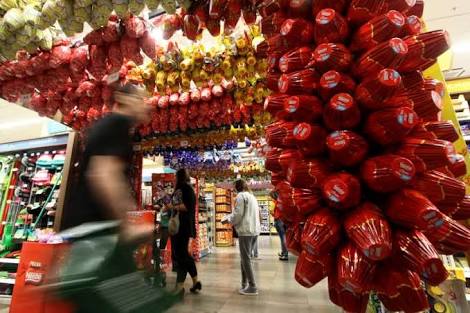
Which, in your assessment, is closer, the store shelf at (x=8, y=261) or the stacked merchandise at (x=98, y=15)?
the stacked merchandise at (x=98, y=15)

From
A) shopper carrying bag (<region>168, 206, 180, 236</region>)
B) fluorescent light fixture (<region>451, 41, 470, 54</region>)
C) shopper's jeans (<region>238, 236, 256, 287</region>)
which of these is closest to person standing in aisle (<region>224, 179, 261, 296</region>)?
shopper's jeans (<region>238, 236, 256, 287</region>)

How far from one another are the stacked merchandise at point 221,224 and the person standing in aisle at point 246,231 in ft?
21.6

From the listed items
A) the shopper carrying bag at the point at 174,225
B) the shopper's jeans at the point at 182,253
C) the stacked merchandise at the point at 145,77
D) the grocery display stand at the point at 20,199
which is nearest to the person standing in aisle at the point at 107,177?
the stacked merchandise at the point at 145,77

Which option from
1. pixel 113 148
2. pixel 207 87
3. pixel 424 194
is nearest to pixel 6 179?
pixel 207 87

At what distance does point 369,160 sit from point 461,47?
17.5ft

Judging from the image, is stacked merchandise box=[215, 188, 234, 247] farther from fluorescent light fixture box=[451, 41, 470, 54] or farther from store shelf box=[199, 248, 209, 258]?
fluorescent light fixture box=[451, 41, 470, 54]

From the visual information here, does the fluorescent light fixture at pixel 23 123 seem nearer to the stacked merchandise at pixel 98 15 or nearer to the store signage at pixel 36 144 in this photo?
the store signage at pixel 36 144

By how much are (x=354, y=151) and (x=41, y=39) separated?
306cm

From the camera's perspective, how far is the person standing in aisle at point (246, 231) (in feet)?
12.9

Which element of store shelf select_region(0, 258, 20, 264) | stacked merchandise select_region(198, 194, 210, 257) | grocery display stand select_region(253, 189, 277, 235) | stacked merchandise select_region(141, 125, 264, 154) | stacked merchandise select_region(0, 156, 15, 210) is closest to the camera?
store shelf select_region(0, 258, 20, 264)

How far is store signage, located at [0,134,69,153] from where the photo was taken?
4.95m

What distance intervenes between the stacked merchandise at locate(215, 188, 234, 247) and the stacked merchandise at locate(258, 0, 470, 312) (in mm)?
9951

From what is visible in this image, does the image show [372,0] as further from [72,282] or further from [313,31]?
[72,282]

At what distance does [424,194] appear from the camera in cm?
88
